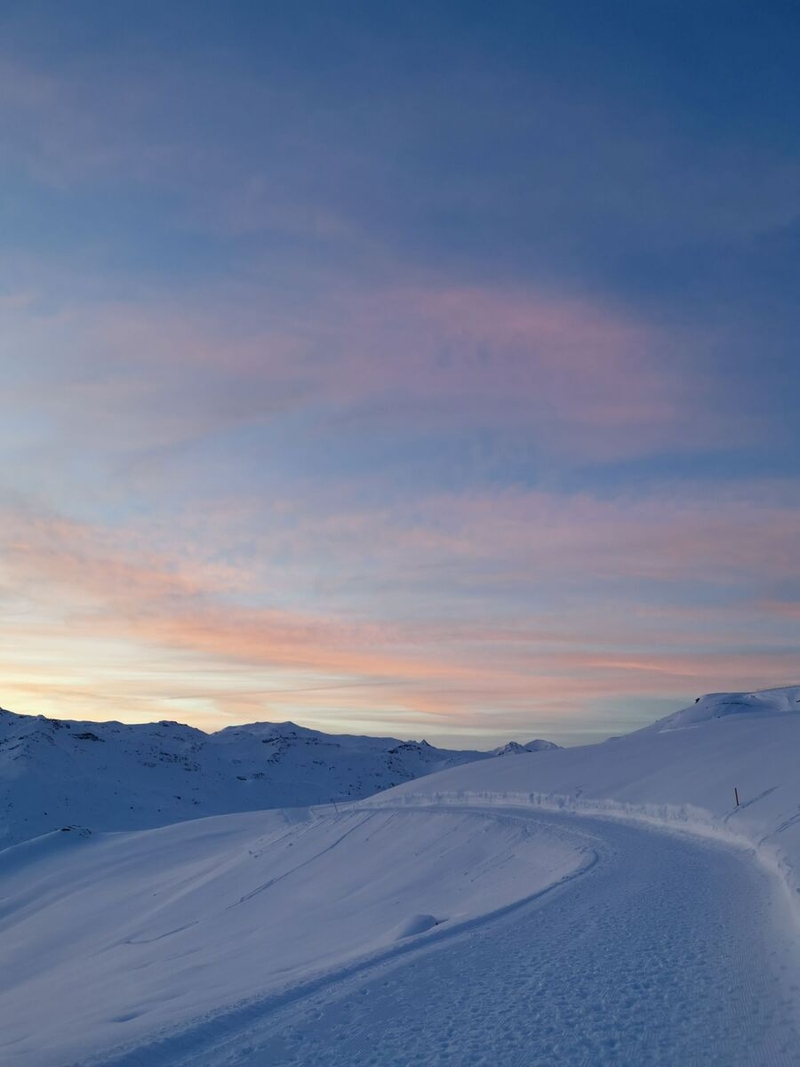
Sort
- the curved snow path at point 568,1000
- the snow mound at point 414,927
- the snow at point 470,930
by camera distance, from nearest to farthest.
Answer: the curved snow path at point 568,1000 < the snow at point 470,930 < the snow mound at point 414,927

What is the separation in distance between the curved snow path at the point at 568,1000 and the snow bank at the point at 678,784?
277cm

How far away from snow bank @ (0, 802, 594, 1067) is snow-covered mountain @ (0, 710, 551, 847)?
3879 centimetres

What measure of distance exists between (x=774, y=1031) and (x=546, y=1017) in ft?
7.79

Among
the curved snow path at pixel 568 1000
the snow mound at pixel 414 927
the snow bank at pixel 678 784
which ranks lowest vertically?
the snow mound at pixel 414 927

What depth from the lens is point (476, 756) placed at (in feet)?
616

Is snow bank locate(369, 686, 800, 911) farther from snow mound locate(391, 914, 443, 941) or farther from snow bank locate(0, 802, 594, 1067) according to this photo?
snow mound locate(391, 914, 443, 941)

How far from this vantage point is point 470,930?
45.3ft

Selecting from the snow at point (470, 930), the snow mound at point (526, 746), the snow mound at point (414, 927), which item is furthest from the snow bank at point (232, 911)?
the snow mound at point (526, 746)

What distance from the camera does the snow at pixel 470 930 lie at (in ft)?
30.1

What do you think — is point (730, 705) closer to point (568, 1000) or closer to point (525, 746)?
point (568, 1000)

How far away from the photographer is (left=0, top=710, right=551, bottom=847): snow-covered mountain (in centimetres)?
9256

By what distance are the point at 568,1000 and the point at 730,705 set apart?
77408 millimetres

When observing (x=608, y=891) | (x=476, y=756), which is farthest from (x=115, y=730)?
(x=608, y=891)

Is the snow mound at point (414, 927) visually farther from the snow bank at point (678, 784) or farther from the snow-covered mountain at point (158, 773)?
the snow-covered mountain at point (158, 773)
